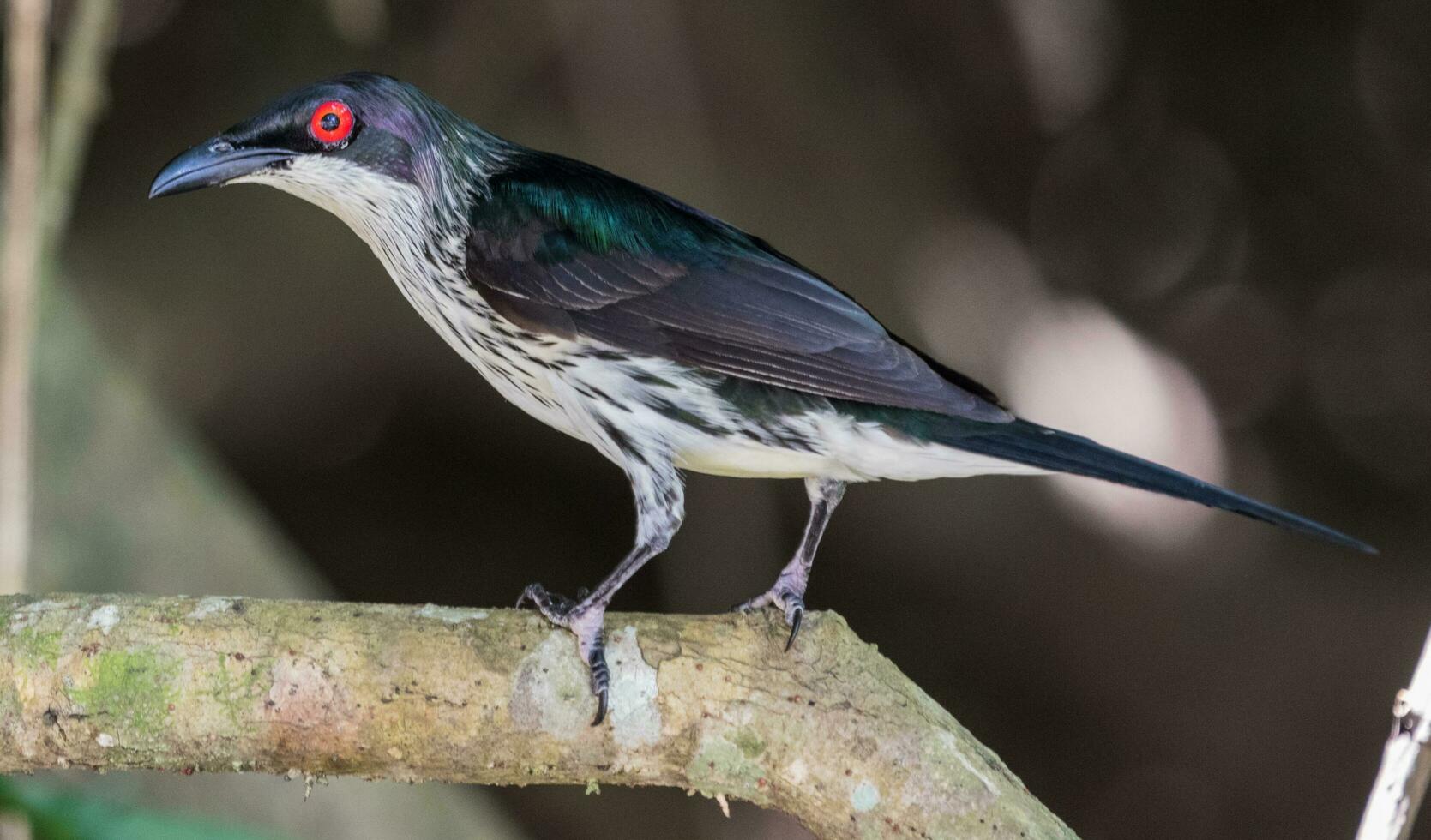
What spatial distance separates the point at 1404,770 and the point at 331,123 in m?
2.44

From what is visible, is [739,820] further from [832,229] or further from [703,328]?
[703,328]

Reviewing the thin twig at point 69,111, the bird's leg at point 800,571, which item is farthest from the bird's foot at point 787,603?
the thin twig at point 69,111

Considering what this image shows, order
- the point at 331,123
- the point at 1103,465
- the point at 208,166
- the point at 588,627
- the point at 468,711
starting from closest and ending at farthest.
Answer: the point at 468,711 < the point at 588,627 < the point at 1103,465 < the point at 208,166 < the point at 331,123

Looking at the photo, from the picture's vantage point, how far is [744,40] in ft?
18.3

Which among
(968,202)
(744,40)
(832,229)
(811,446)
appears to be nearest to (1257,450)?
(968,202)

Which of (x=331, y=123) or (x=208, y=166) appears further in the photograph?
(x=331, y=123)

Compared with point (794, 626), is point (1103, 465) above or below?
above

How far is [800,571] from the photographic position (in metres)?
3.13

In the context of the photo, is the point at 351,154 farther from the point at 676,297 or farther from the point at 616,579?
the point at 616,579

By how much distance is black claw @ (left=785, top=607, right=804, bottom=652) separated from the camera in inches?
106

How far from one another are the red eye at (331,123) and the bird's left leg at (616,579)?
3.19 feet

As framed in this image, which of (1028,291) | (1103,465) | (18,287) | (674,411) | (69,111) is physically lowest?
(18,287)

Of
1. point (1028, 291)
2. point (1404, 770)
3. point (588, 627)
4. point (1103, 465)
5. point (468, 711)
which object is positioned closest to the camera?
point (1404, 770)

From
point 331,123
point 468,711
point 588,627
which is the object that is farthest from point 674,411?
point 331,123
